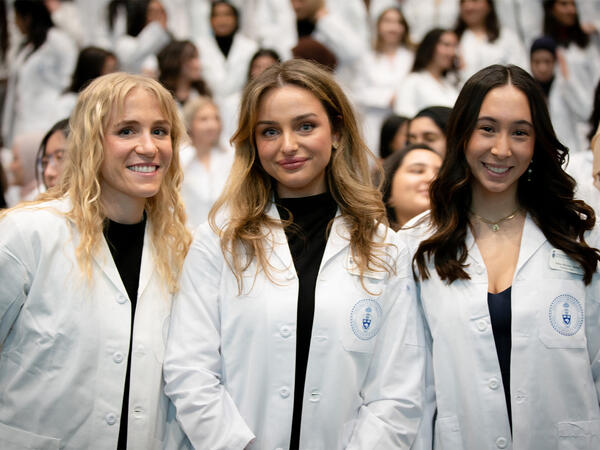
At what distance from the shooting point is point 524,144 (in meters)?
2.32

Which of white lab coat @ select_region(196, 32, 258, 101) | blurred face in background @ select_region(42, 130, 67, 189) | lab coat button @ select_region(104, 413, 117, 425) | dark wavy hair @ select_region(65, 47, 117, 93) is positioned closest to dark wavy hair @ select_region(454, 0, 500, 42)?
white lab coat @ select_region(196, 32, 258, 101)

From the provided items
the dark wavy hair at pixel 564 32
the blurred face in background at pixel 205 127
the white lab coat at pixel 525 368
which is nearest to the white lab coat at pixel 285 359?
the white lab coat at pixel 525 368

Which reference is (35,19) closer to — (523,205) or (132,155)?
(132,155)

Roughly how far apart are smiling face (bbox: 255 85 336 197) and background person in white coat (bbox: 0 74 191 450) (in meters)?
0.39

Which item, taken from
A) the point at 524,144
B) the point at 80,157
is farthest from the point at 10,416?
the point at 524,144

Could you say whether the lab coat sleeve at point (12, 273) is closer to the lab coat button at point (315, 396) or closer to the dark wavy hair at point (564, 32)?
the lab coat button at point (315, 396)

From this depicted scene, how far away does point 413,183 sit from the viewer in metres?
3.26

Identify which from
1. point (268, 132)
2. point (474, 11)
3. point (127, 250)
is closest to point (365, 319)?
point (268, 132)

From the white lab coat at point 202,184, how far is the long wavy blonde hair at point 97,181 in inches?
90.8

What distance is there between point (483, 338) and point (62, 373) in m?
1.34

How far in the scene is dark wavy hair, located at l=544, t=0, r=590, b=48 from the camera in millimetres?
6488

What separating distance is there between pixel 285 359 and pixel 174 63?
4.21 metres

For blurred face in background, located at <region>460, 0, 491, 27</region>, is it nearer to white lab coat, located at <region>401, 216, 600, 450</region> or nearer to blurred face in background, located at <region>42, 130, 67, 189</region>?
blurred face in background, located at <region>42, 130, 67, 189</region>

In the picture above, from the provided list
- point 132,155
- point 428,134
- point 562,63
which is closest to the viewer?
point 132,155
